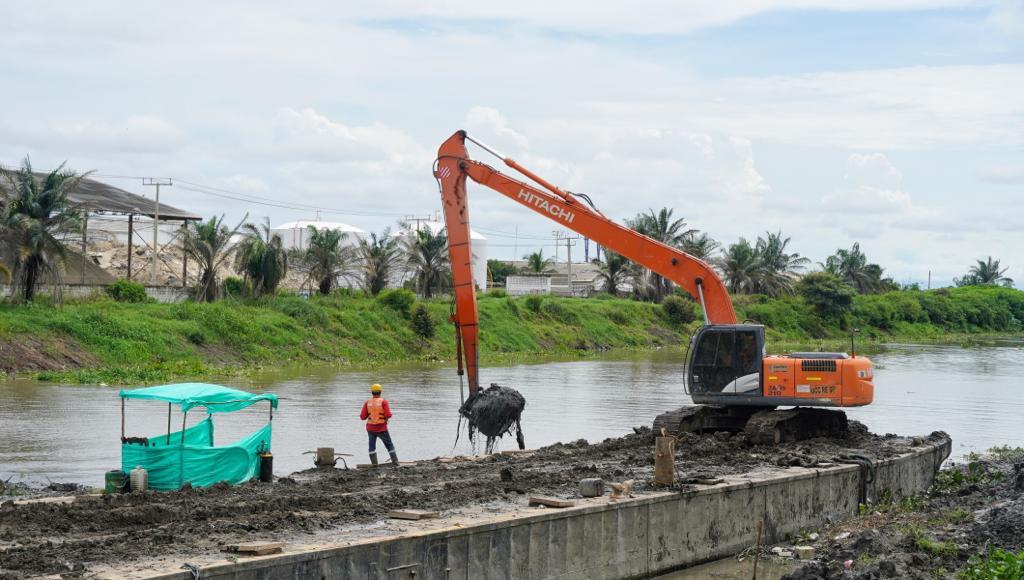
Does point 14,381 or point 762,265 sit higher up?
point 762,265

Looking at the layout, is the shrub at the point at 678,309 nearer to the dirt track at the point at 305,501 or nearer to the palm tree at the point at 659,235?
the palm tree at the point at 659,235

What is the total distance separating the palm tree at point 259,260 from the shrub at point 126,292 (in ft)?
17.6

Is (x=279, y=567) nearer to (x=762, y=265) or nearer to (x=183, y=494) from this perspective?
(x=183, y=494)

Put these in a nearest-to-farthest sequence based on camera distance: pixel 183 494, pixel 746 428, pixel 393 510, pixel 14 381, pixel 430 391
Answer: pixel 393 510
pixel 183 494
pixel 746 428
pixel 14 381
pixel 430 391

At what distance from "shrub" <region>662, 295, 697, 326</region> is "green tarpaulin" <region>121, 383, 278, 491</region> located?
2571 inches

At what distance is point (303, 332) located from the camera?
51.7 metres

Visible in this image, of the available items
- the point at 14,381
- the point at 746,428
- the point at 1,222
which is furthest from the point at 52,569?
the point at 1,222

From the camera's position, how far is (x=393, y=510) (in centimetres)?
1452

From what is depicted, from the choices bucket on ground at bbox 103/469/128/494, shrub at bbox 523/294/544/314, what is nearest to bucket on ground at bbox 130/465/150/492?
bucket on ground at bbox 103/469/128/494

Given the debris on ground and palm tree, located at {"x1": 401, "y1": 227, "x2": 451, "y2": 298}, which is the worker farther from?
palm tree, located at {"x1": 401, "y1": 227, "x2": 451, "y2": 298}

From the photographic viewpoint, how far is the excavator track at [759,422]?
892 inches

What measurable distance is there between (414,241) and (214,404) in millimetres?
52549

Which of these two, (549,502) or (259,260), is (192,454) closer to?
(549,502)

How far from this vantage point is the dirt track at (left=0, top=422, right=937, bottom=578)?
12079 millimetres
